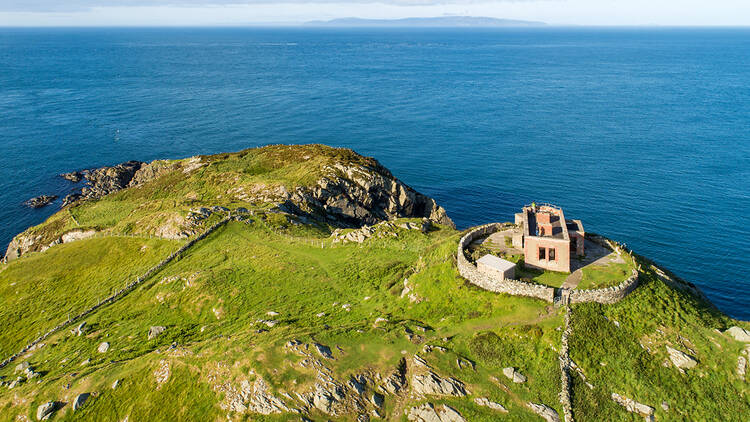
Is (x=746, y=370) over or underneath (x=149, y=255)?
over

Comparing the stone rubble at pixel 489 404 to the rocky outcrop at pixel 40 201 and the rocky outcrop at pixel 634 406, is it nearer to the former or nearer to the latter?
the rocky outcrop at pixel 634 406

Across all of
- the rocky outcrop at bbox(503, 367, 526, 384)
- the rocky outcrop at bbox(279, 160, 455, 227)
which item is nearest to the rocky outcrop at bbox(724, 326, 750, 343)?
the rocky outcrop at bbox(503, 367, 526, 384)

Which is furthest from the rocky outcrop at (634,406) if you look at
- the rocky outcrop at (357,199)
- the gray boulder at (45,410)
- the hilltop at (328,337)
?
the rocky outcrop at (357,199)

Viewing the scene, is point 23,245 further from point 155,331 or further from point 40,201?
point 155,331

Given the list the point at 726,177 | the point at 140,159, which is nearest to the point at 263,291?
the point at 140,159

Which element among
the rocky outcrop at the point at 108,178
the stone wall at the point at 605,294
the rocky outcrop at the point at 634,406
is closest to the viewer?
→ the rocky outcrop at the point at 634,406

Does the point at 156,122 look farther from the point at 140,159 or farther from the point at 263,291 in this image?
the point at 263,291

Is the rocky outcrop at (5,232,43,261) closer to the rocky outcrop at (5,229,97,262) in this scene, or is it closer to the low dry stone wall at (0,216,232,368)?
the rocky outcrop at (5,229,97,262)
